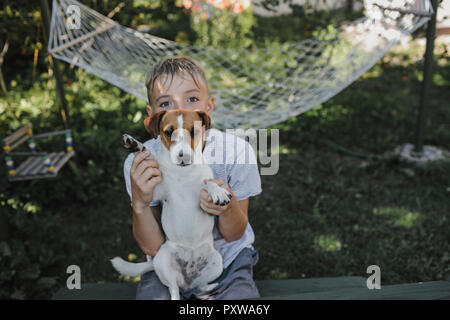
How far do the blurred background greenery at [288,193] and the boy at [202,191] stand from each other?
108 cm

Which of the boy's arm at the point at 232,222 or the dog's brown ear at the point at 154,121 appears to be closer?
the dog's brown ear at the point at 154,121

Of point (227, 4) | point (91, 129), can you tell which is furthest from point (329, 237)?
point (227, 4)

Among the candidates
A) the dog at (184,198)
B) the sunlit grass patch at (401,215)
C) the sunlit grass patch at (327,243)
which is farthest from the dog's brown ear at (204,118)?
the sunlit grass patch at (401,215)

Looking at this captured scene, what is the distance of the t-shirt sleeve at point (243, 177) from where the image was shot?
151 cm

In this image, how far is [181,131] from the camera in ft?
3.43

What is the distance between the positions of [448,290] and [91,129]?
12.1ft

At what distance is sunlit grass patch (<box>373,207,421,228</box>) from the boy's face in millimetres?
2159

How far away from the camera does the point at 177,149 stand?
40.7 inches

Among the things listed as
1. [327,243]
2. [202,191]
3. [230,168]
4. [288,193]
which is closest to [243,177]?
[230,168]

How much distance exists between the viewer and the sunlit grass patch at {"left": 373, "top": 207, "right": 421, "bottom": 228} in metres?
2.82

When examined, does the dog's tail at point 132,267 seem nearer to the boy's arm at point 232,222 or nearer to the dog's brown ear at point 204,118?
the boy's arm at point 232,222

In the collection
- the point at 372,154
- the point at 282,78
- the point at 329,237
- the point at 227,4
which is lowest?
the point at 329,237

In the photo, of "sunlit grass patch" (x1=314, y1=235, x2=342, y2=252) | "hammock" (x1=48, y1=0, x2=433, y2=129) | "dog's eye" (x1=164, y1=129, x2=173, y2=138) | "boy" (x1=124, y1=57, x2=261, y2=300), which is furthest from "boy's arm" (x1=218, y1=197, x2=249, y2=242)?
"hammock" (x1=48, y1=0, x2=433, y2=129)
